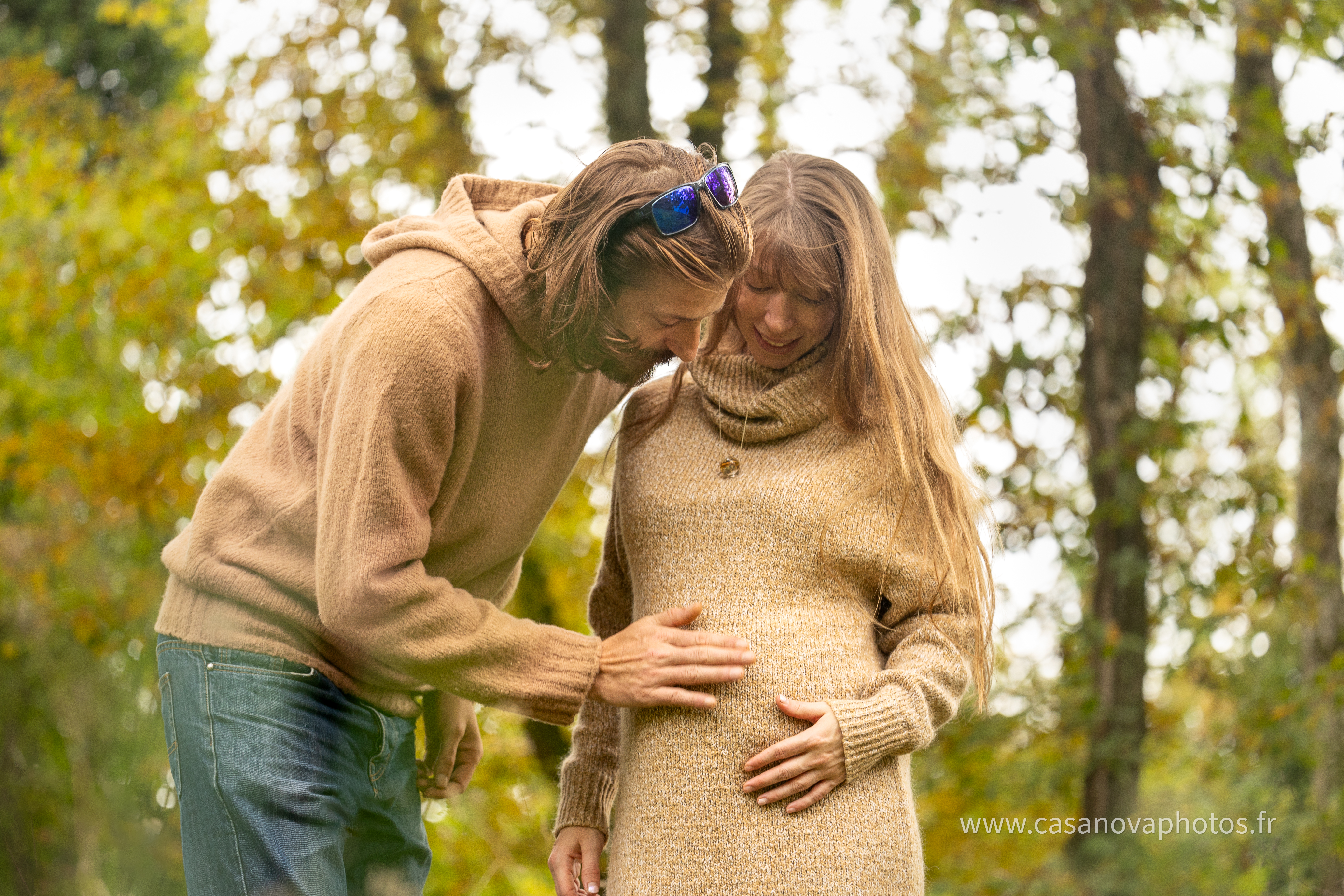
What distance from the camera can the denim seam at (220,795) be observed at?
4.58ft

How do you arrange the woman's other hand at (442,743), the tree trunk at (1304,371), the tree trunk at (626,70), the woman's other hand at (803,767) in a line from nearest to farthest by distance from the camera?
the woman's other hand at (803,767), the woman's other hand at (442,743), the tree trunk at (1304,371), the tree trunk at (626,70)

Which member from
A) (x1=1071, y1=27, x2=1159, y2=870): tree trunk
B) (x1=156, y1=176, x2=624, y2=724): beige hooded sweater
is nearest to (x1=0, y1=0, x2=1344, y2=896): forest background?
(x1=1071, y1=27, x2=1159, y2=870): tree trunk

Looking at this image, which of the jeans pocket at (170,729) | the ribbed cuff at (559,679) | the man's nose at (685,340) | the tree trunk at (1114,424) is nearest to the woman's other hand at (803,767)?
the ribbed cuff at (559,679)

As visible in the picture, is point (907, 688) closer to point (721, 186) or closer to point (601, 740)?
point (601, 740)

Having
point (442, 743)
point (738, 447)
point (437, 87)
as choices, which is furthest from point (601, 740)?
point (437, 87)

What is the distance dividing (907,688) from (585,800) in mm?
541

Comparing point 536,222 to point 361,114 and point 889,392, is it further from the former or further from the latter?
point 361,114

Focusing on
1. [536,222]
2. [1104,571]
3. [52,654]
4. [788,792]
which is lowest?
[52,654]

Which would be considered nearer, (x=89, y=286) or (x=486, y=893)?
(x=486, y=893)

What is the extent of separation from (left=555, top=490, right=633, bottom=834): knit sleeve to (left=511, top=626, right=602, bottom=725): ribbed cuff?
0.19 meters

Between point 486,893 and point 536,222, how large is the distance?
312 centimetres

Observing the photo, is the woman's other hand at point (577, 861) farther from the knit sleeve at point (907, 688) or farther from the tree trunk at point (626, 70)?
the tree trunk at point (626, 70)

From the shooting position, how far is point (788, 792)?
145 centimetres

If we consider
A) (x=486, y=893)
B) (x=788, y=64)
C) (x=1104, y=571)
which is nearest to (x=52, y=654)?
(x=486, y=893)
